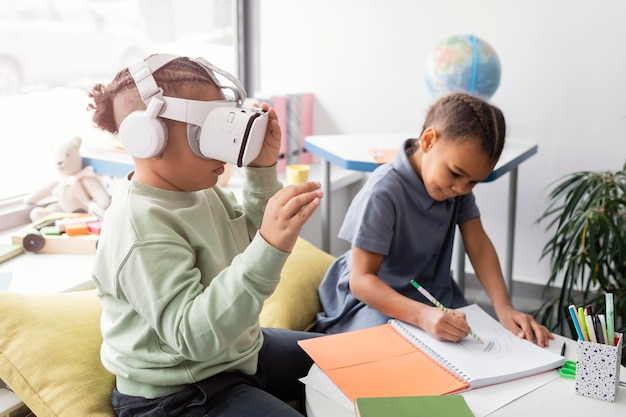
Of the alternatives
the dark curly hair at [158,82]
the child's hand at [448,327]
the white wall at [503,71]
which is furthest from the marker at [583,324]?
the white wall at [503,71]

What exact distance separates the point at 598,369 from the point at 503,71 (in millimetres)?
1706

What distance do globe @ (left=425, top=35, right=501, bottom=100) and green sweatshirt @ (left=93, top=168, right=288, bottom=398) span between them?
120 cm

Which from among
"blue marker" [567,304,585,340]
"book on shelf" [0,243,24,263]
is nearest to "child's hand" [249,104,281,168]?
"blue marker" [567,304,585,340]

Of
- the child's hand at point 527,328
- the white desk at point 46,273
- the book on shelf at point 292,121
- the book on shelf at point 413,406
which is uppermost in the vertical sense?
the book on shelf at point 292,121

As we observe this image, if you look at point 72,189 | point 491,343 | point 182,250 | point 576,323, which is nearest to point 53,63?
point 72,189

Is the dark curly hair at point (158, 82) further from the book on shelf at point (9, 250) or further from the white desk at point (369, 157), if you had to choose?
the white desk at point (369, 157)

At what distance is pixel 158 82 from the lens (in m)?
0.96

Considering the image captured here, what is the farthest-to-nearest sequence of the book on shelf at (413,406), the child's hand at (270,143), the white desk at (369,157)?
the white desk at (369,157), the child's hand at (270,143), the book on shelf at (413,406)

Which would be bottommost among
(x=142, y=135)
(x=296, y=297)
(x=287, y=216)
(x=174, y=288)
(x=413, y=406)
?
(x=296, y=297)

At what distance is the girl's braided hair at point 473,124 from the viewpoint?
1.36 m

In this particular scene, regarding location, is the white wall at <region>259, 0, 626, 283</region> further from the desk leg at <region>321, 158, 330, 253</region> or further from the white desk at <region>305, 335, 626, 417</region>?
the white desk at <region>305, 335, 626, 417</region>

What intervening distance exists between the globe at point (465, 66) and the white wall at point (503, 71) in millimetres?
411

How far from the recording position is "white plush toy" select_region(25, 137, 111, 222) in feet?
6.33

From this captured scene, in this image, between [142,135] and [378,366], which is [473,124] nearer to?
[378,366]
